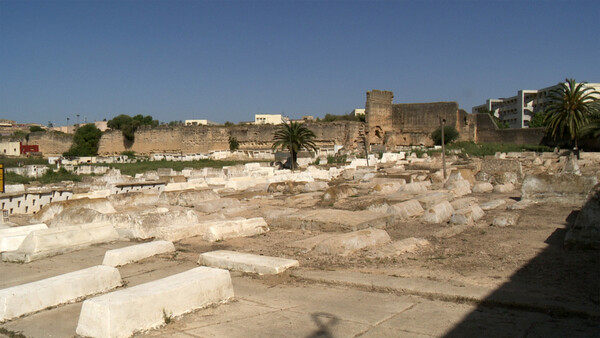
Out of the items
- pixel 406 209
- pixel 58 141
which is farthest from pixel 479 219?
pixel 58 141

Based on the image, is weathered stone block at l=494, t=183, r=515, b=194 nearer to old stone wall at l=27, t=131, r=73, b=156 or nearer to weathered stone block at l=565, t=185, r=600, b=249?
weathered stone block at l=565, t=185, r=600, b=249

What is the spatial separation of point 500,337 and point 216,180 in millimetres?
12720

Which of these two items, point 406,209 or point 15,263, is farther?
point 406,209

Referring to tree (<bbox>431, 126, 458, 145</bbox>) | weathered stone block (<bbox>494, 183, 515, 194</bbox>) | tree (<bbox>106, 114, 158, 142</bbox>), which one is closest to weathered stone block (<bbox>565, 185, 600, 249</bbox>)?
weathered stone block (<bbox>494, 183, 515, 194</bbox>)

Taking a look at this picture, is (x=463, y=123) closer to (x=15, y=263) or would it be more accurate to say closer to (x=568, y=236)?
(x=568, y=236)

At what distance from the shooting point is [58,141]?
4291 cm

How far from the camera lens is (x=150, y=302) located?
3219 mm

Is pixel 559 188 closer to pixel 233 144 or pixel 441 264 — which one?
pixel 441 264

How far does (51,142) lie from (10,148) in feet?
10.5

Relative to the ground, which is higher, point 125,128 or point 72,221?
point 125,128

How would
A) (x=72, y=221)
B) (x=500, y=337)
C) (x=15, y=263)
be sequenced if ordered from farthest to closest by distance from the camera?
1. (x=72, y=221)
2. (x=15, y=263)
3. (x=500, y=337)

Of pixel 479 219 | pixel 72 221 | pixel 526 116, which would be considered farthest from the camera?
pixel 526 116

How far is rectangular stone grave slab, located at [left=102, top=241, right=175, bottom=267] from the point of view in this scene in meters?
5.01

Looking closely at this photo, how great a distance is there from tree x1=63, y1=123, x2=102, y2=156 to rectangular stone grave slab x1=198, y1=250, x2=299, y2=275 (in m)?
40.0
